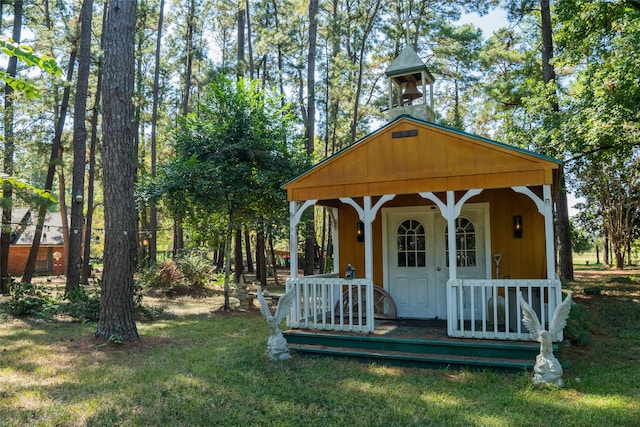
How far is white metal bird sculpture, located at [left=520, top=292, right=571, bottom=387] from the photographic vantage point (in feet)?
17.1

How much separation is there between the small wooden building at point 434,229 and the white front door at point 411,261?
0.06 ft

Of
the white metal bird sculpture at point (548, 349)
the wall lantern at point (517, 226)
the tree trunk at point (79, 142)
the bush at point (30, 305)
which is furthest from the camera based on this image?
the tree trunk at point (79, 142)

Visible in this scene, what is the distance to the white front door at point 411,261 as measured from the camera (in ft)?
26.6

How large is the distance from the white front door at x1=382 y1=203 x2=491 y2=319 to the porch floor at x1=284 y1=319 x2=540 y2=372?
728 millimetres

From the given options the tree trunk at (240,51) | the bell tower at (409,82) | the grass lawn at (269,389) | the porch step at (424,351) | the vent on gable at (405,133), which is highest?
the tree trunk at (240,51)

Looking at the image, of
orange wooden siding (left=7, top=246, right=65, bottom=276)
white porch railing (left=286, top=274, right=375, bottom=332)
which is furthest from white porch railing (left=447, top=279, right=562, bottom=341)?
orange wooden siding (left=7, top=246, right=65, bottom=276)

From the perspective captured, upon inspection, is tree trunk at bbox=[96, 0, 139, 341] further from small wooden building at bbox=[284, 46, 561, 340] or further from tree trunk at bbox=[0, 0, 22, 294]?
tree trunk at bbox=[0, 0, 22, 294]

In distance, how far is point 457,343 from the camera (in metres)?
6.09

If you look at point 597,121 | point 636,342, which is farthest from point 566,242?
point 636,342

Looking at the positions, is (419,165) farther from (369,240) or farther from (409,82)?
(409,82)

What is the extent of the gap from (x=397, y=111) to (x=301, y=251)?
19.8 meters

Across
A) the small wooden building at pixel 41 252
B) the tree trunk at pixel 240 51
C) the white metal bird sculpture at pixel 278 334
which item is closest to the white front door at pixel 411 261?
the white metal bird sculpture at pixel 278 334

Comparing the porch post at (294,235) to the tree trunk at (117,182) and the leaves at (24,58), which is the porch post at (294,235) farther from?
the leaves at (24,58)

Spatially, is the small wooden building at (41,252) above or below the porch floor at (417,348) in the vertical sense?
above
